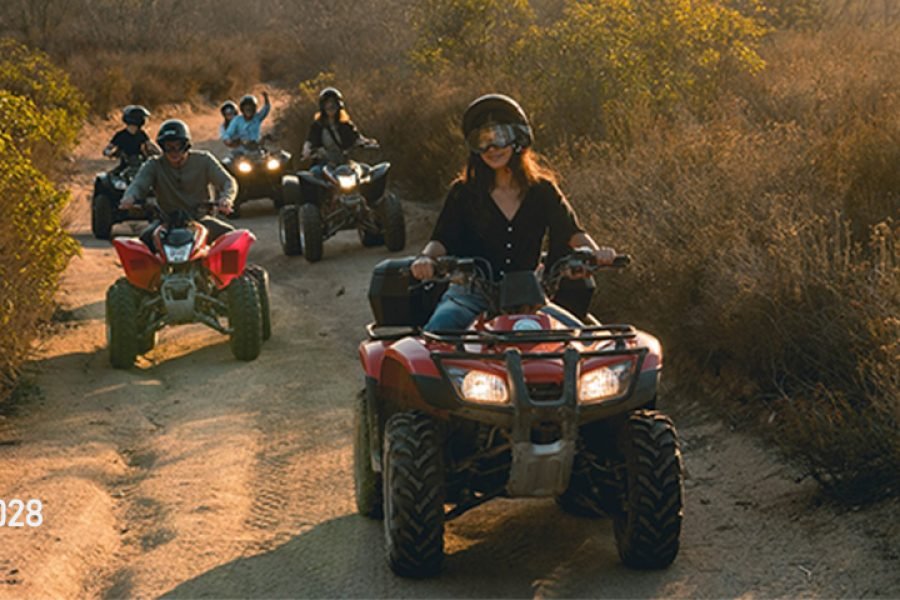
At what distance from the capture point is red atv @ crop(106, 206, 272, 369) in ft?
35.2

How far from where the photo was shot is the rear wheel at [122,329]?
1066cm

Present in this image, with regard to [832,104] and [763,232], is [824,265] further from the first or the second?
[832,104]

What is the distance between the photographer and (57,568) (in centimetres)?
611

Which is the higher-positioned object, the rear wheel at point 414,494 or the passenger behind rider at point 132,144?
the rear wheel at point 414,494

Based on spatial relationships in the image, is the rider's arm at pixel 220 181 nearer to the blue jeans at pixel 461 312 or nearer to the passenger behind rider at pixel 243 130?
the blue jeans at pixel 461 312

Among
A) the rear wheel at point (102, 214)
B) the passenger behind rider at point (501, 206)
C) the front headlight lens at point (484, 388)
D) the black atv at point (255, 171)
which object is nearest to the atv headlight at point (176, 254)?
the passenger behind rider at point (501, 206)

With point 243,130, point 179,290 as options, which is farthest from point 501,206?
point 243,130

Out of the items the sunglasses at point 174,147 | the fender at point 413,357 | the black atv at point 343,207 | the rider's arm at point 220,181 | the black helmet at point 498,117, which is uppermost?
the black helmet at point 498,117

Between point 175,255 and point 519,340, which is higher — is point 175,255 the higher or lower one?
the lower one

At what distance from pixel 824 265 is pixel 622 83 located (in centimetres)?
879

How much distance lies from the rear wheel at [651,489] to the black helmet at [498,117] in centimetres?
150

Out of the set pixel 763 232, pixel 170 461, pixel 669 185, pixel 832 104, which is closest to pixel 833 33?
pixel 832 104

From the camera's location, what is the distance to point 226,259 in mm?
10922

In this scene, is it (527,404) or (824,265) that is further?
(824,265)
